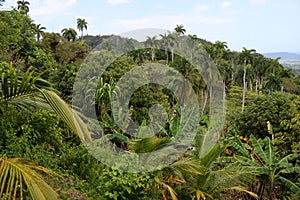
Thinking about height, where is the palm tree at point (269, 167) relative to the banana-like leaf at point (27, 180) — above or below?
below

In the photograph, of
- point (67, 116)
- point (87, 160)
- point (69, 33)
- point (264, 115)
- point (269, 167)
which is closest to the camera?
point (67, 116)

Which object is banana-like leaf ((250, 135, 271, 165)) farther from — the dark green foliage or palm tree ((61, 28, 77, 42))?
palm tree ((61, 28, 77, 42))

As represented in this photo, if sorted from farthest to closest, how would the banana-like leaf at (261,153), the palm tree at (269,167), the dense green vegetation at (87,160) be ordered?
1. the banana-like leaf at (261,153)
2. the palm tree at (269,167)
3. the dense green vegetation at (87,160)

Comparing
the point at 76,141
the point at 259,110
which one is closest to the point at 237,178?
the point at 76,141

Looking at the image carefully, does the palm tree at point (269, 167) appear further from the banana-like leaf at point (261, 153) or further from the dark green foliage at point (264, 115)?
the dark green foliage at point (264, 115)

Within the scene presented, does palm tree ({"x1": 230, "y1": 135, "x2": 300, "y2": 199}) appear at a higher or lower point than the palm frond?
lower

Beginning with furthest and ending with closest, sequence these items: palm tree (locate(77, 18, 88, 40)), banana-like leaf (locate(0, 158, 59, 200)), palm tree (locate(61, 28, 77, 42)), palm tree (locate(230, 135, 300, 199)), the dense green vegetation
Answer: palm tree (locate(77, 18, 88, 40)) → palm tree (locate(61, 28, 77, 42)) → palm tree (locate(230, 135, 300, 199)) → the dense green vegetation → banana-like leaf (locate(0, 158, 59, 200))

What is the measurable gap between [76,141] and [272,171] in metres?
4.91

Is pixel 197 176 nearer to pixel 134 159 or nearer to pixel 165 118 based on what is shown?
pixel 134 159

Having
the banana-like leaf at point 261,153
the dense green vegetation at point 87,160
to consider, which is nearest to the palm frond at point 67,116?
the dense green vegetation at point 87,160

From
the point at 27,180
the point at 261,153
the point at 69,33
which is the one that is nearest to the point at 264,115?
the point at 261,153

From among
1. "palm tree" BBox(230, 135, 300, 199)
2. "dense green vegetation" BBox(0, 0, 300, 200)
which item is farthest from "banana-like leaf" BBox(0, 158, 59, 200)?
"palm tree" BBox(230, 135, 300, 199)

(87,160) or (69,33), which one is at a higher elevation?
(69,33)

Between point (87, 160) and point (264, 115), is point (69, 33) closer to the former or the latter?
point (264, 115)
